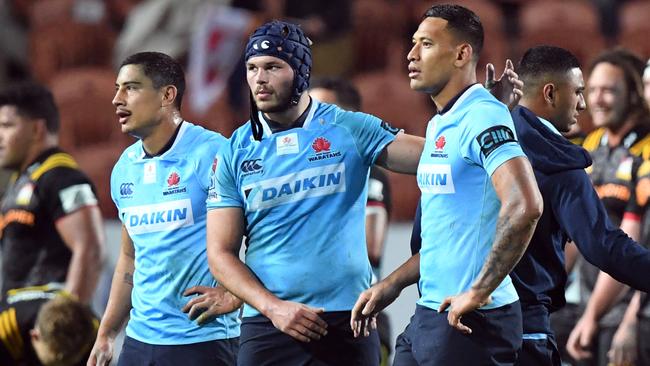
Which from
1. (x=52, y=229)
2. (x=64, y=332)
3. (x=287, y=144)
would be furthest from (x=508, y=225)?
(x=52, y=229)

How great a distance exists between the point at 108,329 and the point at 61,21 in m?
6.85

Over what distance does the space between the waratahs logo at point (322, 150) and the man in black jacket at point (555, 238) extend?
0.41 metres

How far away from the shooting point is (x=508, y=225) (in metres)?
3.97

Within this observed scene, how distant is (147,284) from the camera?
521cm

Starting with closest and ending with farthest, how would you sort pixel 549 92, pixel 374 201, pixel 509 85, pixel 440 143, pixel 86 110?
pixel 440 143 < pixel 509 85 < pixel 549 92 < pixel 374 201 < pixel 86 110

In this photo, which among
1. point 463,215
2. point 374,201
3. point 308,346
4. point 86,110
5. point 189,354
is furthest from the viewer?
point 86,110

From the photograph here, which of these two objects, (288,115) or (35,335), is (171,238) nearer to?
(288,115)

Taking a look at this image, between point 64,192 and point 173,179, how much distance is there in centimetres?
171

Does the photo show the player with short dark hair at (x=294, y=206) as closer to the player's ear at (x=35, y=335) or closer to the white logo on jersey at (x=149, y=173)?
the white logo on jersey at (x=149, y=173)

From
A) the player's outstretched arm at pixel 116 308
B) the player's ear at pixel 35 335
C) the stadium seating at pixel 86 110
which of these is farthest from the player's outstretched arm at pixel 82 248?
the stadium seating at pixel 86 110

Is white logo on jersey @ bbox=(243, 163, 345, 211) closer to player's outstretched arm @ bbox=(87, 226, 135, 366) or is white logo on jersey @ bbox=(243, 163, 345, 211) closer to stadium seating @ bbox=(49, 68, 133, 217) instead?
player's outstretched arm @ bbox=(87, 226, 135, 366)

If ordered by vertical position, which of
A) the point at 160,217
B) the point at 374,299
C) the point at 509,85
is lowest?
the point at 374,299

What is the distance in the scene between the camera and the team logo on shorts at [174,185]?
516cm

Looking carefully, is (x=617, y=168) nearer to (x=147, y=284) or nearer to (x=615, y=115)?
(x=615, y=115)
